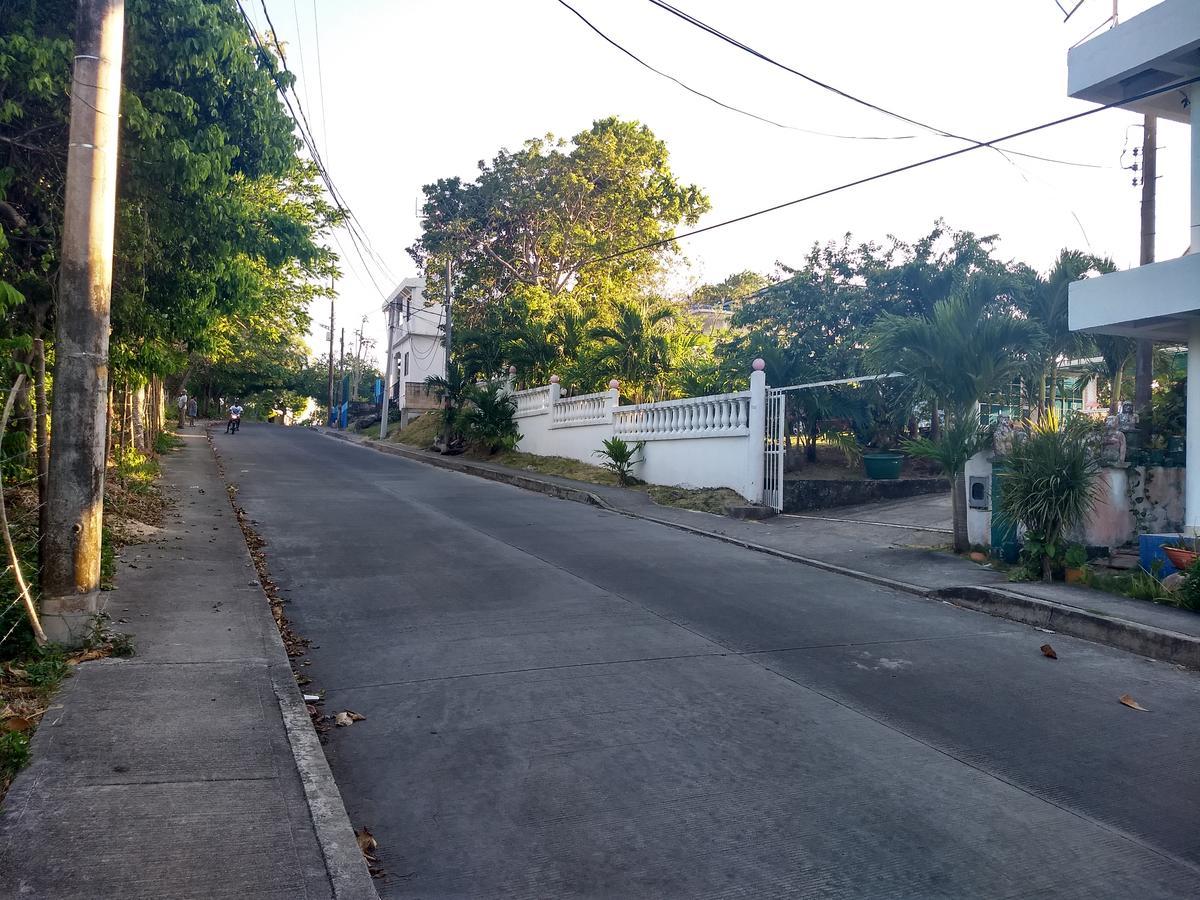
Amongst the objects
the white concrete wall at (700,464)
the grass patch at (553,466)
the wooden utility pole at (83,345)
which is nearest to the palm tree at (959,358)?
the white concrete wall at (700,464)

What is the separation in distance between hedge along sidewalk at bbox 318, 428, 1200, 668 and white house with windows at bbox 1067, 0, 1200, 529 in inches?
117

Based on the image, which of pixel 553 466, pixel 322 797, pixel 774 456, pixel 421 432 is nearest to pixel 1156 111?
pixel 774 456

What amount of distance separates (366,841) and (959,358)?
951 cm

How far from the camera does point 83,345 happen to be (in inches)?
245

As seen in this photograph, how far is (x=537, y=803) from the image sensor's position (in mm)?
4340

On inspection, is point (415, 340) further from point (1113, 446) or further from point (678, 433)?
point (1113, 446)

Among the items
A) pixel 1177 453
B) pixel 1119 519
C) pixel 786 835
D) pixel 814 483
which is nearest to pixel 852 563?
pixel 1119 519

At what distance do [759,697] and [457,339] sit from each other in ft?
84.7

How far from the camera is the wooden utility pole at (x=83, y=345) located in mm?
6160

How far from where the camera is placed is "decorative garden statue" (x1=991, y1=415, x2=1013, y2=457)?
36.3ft

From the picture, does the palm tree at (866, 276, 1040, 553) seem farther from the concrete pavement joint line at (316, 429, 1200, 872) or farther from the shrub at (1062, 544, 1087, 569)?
the concrete pavement joint line at (316, 429, 1200, 872)

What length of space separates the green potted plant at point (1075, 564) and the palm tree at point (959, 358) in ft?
5.85

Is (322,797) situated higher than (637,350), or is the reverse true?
(637,350)

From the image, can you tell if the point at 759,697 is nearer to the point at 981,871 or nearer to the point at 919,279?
the point at 981,871
